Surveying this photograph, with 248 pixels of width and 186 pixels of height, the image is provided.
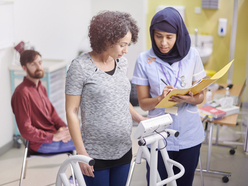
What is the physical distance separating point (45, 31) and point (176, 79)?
261 centimetres

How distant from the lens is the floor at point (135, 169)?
2.85 m

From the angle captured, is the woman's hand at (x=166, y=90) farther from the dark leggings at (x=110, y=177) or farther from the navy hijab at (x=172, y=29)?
the dark leggings at (x=110, y=177)

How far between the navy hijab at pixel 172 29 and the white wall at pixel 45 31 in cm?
213

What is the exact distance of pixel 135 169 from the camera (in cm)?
309

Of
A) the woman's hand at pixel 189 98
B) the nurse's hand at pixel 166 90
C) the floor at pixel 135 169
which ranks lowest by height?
the floor at pixel 135 169

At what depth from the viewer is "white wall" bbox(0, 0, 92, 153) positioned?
340 centimetres

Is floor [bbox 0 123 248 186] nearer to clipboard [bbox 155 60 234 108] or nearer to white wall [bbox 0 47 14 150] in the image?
white wall [bbox 0 47 14 150]

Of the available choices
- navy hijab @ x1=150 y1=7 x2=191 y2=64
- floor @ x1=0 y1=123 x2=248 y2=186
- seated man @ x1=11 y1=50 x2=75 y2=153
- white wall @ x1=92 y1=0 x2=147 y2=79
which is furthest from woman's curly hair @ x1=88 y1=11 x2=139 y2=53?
white wall @ x1=92 y1=0 x2=147 y2=79

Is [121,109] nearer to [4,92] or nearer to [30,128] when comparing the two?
[30,128]

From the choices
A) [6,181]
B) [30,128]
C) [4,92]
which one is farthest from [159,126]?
[4,92]

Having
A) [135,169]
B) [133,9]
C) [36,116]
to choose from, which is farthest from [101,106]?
[133,9]

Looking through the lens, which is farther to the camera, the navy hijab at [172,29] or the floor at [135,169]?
the floor at [135,169]

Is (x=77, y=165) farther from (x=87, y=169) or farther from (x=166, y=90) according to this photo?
(x=166, y=90)

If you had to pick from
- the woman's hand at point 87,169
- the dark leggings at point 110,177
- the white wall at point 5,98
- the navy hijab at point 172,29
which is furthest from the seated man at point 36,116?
the navy hijab at point 172,29
